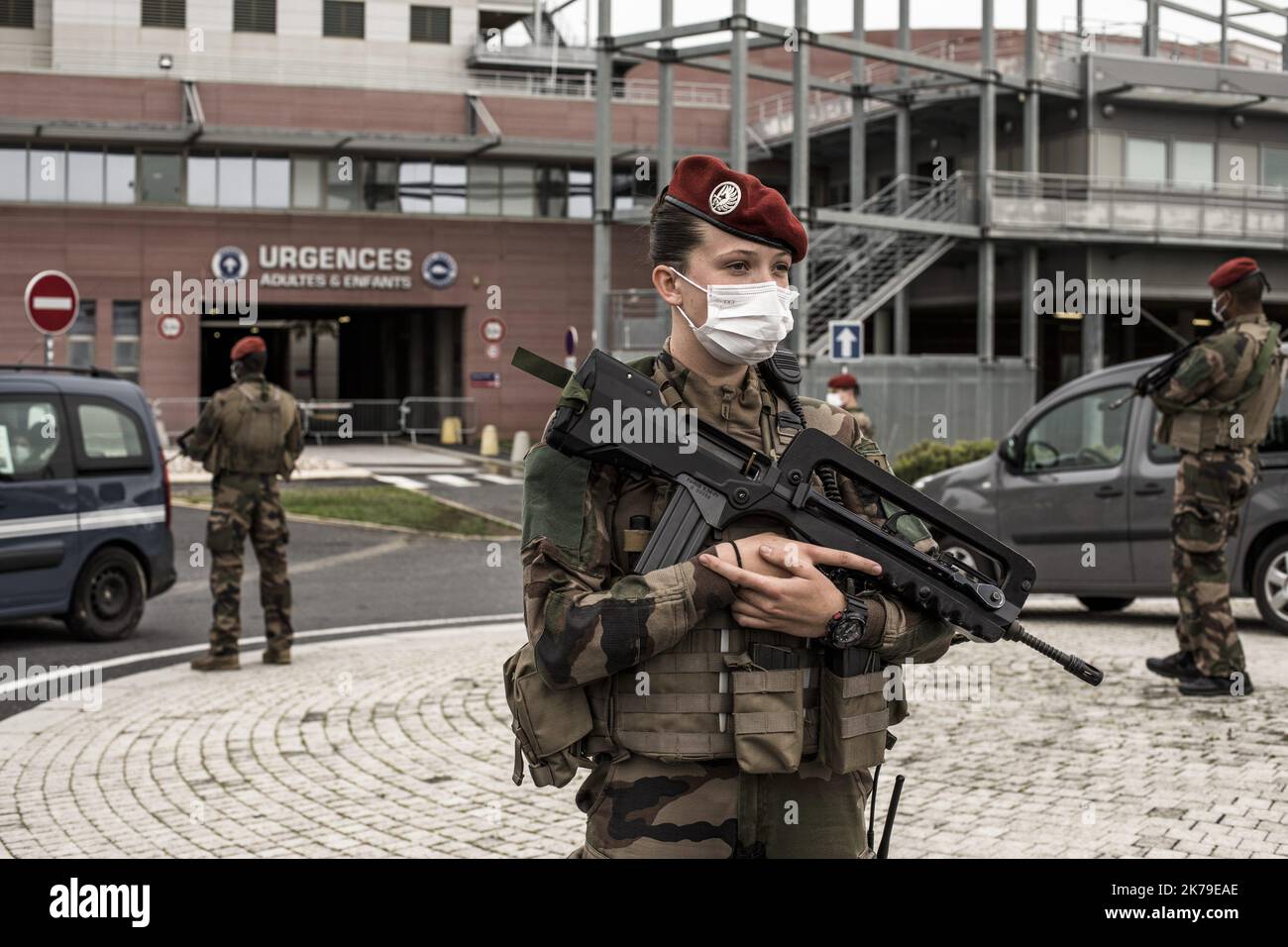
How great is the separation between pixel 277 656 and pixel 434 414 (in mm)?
31426

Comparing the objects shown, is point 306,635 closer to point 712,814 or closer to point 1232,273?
point 1232,273

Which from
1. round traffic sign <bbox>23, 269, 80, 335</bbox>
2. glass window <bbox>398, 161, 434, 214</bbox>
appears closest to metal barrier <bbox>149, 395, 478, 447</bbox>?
glass window <bbox>398, 161, 434, 214</bbox>

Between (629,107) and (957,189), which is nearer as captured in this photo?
(957,189)

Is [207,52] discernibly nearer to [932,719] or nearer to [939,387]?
[939,387]

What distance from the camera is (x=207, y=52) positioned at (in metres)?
47.8

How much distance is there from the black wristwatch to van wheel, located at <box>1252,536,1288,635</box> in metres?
8.99

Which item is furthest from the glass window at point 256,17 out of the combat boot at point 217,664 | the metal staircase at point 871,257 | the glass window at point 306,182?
the combat boot at point 217,664

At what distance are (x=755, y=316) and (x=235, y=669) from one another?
25.0 feet

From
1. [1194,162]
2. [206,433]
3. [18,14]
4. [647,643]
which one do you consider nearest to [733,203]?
[647,643]

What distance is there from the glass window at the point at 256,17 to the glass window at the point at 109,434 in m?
39.9

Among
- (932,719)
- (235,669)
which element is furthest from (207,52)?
(932,719)

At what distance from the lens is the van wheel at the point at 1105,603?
→ 12476mm

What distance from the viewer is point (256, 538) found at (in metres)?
10.1

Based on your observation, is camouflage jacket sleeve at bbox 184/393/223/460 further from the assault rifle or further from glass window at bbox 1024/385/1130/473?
the assault rifle
